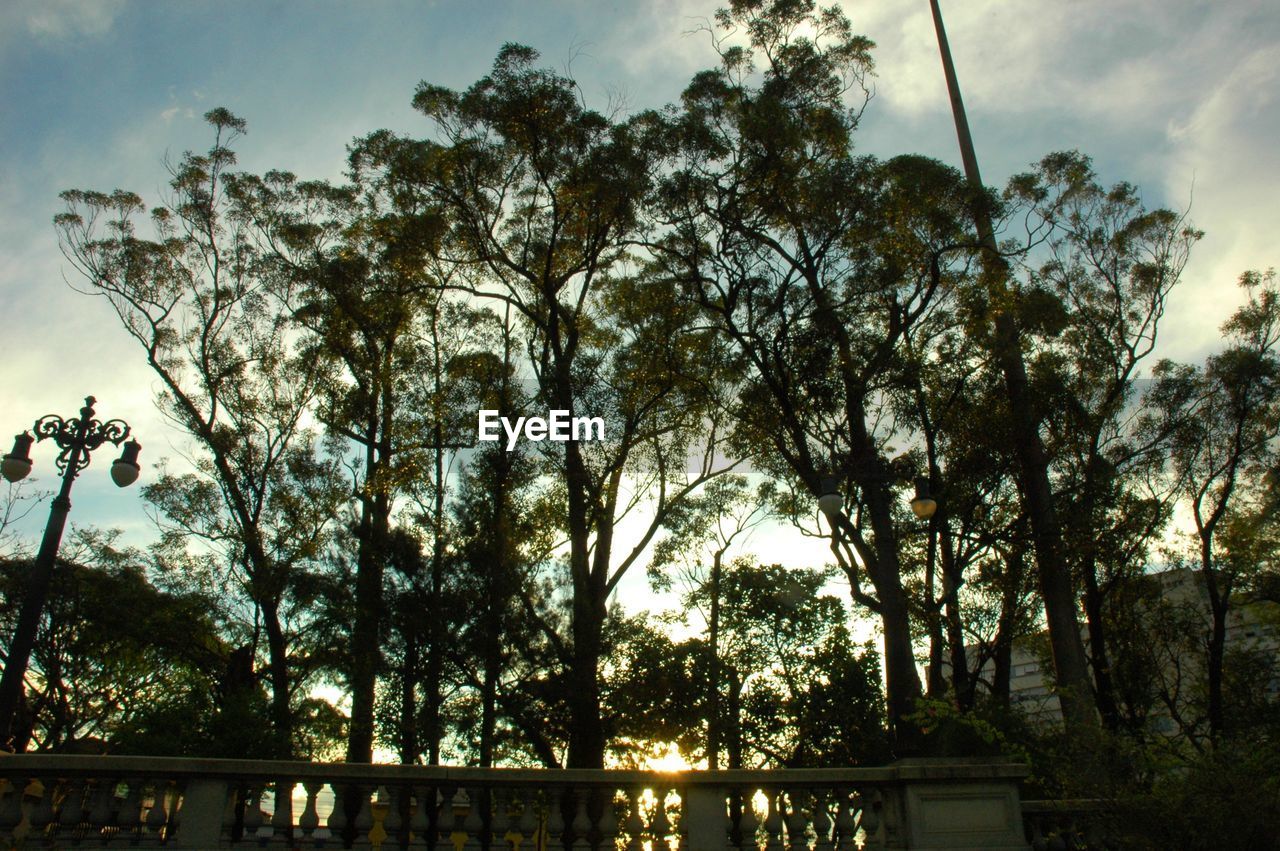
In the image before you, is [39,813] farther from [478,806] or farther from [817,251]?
[817,251]

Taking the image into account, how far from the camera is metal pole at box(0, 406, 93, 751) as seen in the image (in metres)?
7.88

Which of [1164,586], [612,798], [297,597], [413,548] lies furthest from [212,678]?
[1164,586]

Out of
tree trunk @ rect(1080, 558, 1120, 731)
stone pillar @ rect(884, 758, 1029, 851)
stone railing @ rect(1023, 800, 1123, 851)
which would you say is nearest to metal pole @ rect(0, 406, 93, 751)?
stone pillar @ rect(884, 758, 1029, 851)

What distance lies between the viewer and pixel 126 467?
948cm

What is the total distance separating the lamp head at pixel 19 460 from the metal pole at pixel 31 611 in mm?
402

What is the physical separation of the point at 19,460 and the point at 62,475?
58cm

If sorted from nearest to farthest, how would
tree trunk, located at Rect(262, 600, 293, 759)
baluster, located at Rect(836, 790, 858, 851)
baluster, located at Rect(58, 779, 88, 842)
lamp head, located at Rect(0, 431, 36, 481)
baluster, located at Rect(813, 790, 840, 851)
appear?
baluster, located at Rect(58, 779, 88, 842) → baluster, located at Rect(813, 790, 840, 851) → baluster, located at Rect(836, 790, 858, 851) → lamp head, located at Rect(0, 431, 36, 481) → tree trunk, located at Rect(262, 600, 293, 759)

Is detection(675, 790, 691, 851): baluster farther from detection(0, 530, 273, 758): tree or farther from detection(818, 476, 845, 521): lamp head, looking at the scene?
detection(0, 530, 273, 758): tree

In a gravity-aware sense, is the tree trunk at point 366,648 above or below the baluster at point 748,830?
above

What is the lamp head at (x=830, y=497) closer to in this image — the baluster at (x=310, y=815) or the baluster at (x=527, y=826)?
the baluster at (x=527, y=826)

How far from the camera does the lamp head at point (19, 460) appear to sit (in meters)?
8.93

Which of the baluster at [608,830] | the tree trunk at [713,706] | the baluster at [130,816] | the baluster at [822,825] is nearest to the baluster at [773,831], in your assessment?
the baluster at [822,825]

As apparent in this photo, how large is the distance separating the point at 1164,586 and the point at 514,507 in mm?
18107

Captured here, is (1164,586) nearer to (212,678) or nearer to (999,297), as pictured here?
(999,297)
